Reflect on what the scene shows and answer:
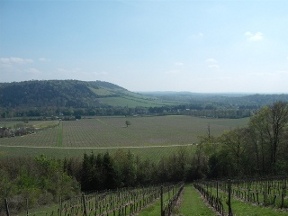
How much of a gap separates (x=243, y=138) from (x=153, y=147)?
51625mm

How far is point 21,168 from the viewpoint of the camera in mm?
58094

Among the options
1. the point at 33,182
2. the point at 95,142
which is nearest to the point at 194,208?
the point at 33,182

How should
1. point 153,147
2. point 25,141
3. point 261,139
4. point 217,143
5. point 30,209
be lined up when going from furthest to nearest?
1. point 25,141
2. point 153,147
3. point 217,143
4. point 261,139
5. point 30,209

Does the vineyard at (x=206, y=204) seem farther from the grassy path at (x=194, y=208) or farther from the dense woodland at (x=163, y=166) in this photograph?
the dense woodland at (x=163, y=166)

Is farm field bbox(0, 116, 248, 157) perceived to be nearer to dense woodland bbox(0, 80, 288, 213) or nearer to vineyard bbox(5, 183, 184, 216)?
dense woodland bbox(0, 80, 288, 213)

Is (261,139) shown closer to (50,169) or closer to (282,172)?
(282,172)

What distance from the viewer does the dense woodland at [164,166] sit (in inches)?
2066

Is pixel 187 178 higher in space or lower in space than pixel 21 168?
lower

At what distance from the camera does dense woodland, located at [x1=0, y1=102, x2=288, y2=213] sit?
5247 centimetres

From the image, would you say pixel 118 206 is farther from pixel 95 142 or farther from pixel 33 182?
pixel 95 142

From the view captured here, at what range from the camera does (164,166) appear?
223ft

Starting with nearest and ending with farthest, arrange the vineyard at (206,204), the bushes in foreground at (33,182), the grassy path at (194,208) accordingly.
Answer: the vineyard at (206,204) → the grassy path at (194,208) → the bushes in foreground at (33,182)

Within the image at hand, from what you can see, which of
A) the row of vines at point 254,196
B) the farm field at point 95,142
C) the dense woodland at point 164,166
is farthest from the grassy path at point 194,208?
the farm field at point 95,142

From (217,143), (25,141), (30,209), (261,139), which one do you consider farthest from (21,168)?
(25,141)
